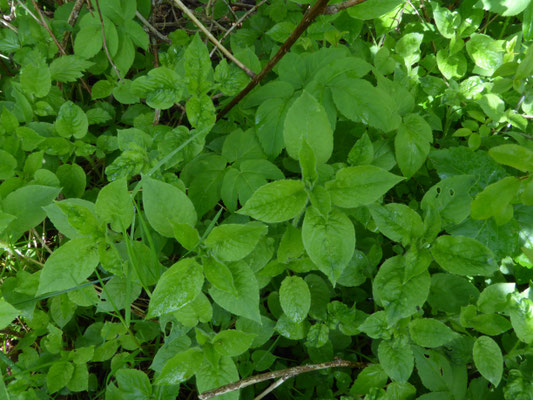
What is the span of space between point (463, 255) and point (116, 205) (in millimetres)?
1042

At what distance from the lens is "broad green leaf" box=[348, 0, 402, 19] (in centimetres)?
147

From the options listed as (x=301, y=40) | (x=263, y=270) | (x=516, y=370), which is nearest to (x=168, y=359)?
(x=263, y=270)

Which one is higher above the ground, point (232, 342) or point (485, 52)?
point (485, 52)

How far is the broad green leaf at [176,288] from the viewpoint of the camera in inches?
43.8

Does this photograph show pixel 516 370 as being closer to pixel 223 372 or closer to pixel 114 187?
pixel 223 372

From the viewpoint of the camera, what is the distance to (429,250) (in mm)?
1282

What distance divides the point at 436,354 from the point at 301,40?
1357 millimetres

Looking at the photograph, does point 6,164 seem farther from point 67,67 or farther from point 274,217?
point 274,217

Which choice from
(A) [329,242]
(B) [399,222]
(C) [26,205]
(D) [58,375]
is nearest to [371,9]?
(B) [399,222]

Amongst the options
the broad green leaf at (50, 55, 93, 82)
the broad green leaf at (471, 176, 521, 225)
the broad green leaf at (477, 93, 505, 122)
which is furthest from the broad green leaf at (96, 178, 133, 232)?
the broad green leaf at (477, 93, 505, 122)

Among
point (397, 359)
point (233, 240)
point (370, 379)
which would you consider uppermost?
point (233, 240)

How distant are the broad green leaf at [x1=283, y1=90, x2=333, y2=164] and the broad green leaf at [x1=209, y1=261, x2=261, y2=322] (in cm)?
38

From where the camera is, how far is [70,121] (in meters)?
1.65

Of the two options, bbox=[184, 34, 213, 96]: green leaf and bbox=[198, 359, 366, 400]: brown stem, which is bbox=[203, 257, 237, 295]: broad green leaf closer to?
bbox=[198, 359, 366, 400]: brown stem
